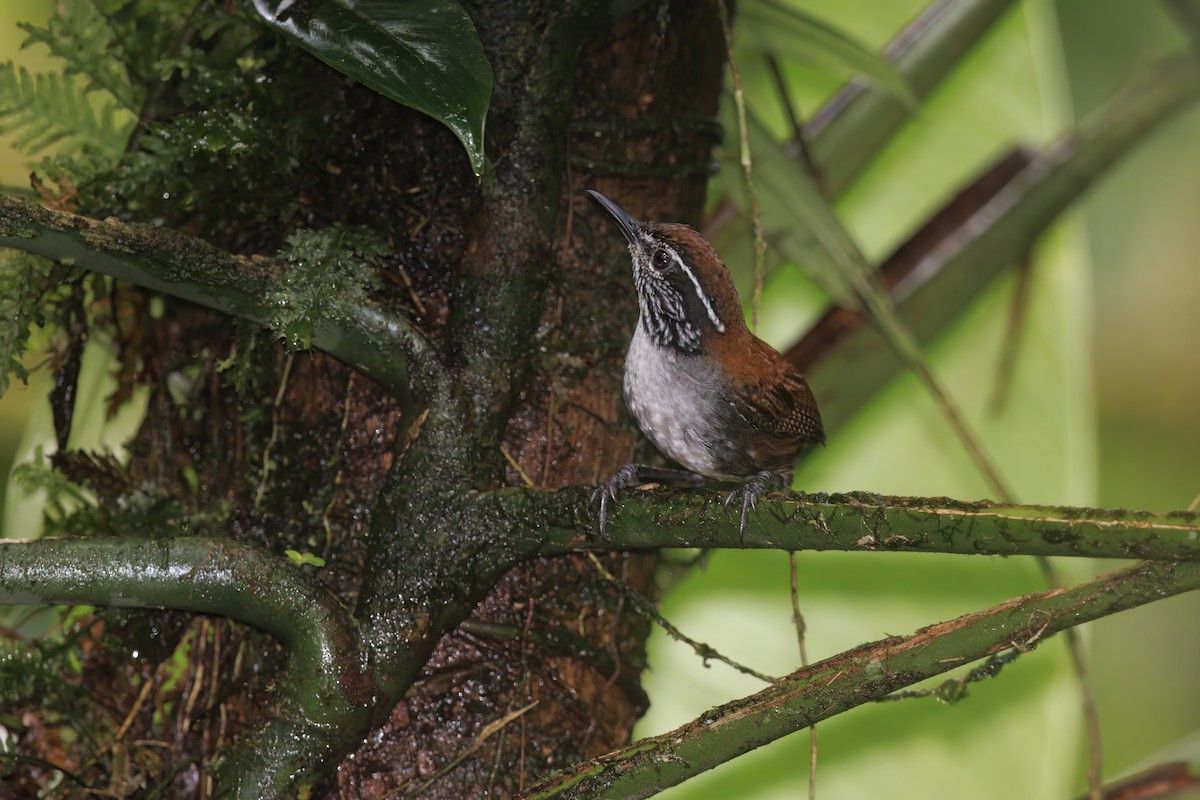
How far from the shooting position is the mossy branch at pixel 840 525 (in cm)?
124

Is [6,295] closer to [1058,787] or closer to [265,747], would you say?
[265,747]

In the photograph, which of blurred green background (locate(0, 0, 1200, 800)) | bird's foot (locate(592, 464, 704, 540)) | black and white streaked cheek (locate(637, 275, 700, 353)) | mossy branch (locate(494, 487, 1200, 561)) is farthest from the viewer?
blurred green background (locate(0, 0, 1200, 800))

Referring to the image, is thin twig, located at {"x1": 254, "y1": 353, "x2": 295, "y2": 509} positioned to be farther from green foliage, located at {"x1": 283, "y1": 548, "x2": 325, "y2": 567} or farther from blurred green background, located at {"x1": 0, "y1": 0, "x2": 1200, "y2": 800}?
blurred green background, located at {"x1": 0, "y1": 0, "x2": 1200, "y2": 800}

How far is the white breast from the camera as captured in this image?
1919mm

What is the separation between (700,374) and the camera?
6.55 feet

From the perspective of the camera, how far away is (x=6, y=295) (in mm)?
1678

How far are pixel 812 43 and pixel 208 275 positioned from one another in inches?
51.2

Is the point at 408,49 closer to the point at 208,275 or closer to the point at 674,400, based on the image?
the point at 208,275

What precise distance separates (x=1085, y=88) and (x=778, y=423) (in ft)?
8.68

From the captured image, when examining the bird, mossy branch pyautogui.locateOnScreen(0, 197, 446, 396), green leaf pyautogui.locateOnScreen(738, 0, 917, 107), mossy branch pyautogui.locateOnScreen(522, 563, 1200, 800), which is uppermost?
green leaf pyautogui.locateOnScreen(738, 0, 917, 107)

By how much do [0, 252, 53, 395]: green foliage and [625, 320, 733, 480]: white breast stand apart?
37.9 inches

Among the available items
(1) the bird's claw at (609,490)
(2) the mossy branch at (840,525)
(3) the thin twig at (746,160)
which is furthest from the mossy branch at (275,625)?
(3) the thin twig at (746,160)

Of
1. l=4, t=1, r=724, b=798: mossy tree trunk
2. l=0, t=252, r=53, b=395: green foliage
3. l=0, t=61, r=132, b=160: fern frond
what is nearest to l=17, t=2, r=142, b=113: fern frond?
l=0, t=61, r=132, b=160: fern frond

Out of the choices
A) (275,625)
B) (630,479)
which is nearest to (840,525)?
(630,479)
